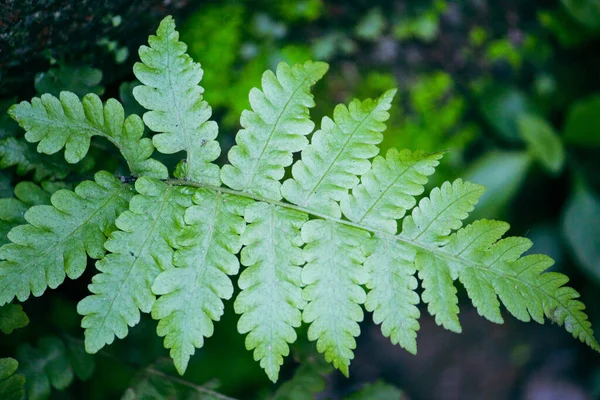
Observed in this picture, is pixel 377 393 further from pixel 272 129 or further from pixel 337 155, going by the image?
pixel 272 129

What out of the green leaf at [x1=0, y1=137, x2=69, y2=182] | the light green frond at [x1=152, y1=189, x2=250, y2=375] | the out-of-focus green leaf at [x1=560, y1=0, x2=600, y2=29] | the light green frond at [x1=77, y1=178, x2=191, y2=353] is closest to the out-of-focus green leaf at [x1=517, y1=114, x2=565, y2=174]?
the out-of-focus green leaf at [x1=560, y1=0, x2=600, y2=29]

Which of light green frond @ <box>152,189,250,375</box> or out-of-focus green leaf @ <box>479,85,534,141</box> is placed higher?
light green frond @ <box>152,189,250,375</box>

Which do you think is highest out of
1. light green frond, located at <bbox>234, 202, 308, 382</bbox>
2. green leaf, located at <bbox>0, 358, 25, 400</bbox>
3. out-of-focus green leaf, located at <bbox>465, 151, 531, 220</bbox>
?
light green frond, located at <bbox>234, 202, 308, 382</bbox>

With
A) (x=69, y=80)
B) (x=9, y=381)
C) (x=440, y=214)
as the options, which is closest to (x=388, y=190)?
(x=440, y=214)

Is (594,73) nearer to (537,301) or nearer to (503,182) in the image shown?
(503,182)

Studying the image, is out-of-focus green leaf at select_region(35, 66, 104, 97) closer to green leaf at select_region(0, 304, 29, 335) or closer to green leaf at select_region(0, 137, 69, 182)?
green leaf at select_region(0, 137, 69, 182)

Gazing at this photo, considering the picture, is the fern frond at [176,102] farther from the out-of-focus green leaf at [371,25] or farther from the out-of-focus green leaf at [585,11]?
the out-of-focus green leaf at [585,11]
